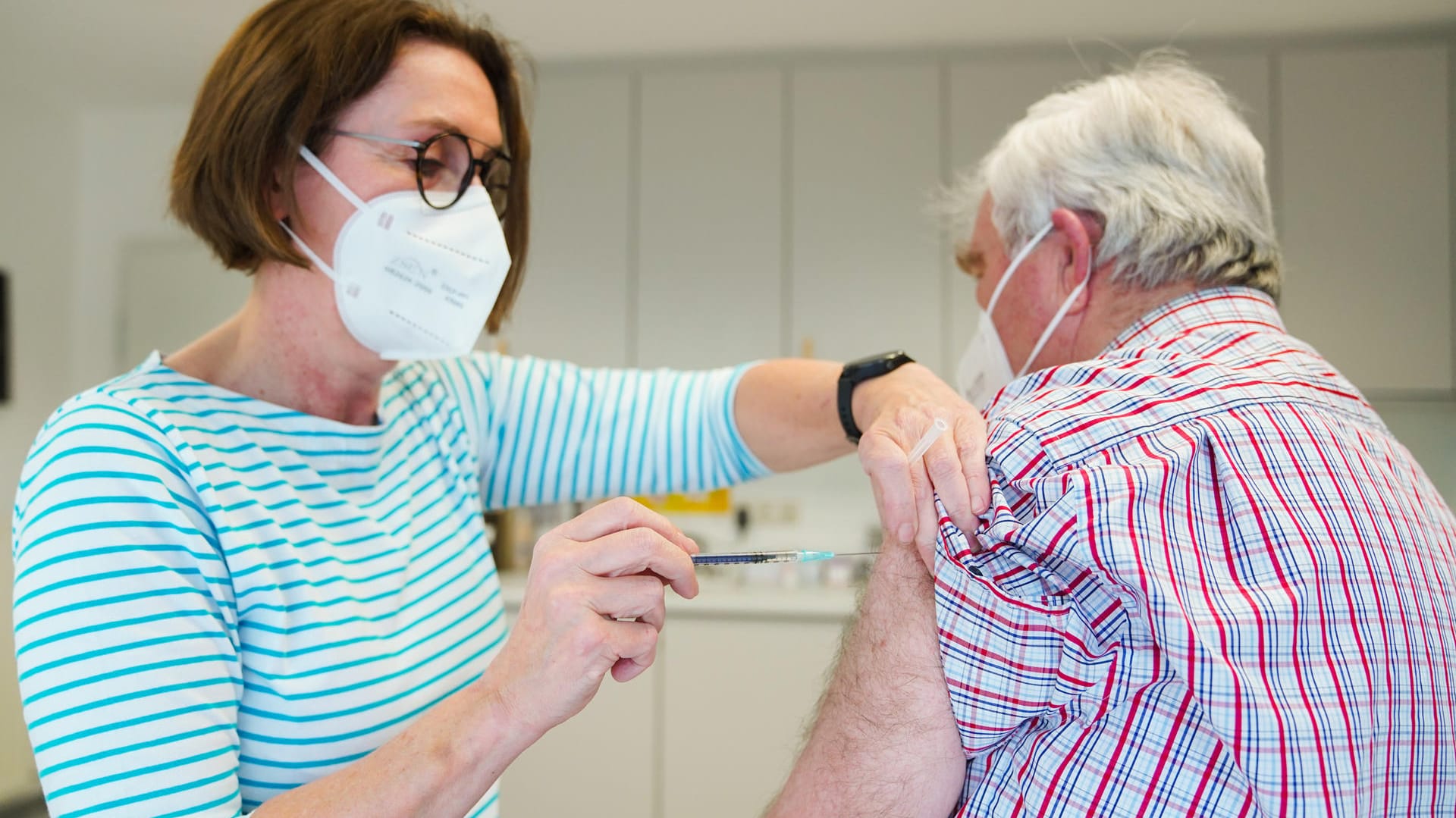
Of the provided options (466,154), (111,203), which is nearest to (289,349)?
(466,154)

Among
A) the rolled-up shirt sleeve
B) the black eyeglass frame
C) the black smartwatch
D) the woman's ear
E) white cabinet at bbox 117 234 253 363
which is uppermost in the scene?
white cabinet at bbox 117 234 253 363

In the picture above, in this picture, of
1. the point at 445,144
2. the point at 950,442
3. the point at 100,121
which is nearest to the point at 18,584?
the point at 445,144

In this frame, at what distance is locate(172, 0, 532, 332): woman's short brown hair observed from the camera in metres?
0.96

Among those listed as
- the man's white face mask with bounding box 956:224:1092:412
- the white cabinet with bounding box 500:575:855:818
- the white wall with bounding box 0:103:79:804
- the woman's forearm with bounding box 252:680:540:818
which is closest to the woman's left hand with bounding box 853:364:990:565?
the man's white face mask with bounding box 956:224:1092:412

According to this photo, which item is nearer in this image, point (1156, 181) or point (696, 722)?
point (1156, 181)

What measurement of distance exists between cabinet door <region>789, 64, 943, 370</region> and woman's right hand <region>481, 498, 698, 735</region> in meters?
2.71

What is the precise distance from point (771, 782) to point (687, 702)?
37 centimetres

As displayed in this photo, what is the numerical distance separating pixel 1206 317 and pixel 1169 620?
0.36 metres

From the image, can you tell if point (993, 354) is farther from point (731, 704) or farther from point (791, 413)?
point (731, 704)

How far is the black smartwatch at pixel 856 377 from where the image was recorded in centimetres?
109

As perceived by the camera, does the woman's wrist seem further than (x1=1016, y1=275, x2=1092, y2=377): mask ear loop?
No

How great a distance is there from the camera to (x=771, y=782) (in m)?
3.05

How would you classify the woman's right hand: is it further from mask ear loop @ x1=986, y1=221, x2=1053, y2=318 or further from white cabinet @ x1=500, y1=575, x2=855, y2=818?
white cabinet @ x1=500, y1=575, x2=855, y2=818

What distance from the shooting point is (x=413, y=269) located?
3.44ft
